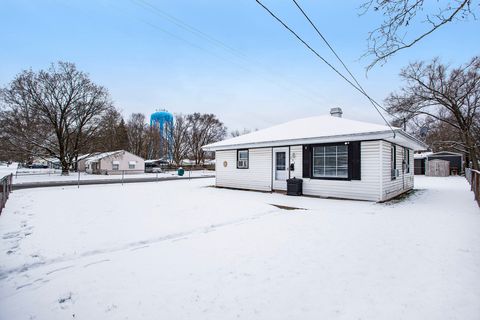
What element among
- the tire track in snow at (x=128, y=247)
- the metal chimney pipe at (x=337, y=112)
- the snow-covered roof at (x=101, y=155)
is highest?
the metal chimney pipe at (x=337, y=112)

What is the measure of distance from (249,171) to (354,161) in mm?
5724

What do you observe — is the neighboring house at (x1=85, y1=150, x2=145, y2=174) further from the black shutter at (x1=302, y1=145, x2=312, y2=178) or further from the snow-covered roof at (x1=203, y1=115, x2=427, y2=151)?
the black shutter at (x1=302, y1=145, x2=312, y2=178)

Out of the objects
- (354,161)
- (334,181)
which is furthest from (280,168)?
(354,161)

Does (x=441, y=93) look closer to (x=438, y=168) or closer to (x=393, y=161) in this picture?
(x=438, y=168)

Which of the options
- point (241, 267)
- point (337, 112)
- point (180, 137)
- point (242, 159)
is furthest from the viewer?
point (180, 137)

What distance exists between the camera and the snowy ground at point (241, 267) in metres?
2.65

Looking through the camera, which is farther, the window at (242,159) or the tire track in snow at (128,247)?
the window at (242,159)

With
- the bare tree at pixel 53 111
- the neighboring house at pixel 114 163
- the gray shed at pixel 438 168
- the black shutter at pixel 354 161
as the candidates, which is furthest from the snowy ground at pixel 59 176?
the gray shed at pixel 438 168

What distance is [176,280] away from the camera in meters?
3.28

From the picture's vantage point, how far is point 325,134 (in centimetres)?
1059

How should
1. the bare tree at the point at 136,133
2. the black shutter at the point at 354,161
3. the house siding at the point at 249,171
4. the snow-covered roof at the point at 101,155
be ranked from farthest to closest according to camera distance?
1. the bare tree at the point at 136,133
2. the snow-covered roof at the point at 101,155
3. the house siding at the point at 249,171
4. the black shutter at the point at 354,161

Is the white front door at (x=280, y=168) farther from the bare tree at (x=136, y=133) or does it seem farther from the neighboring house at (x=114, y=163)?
the bare tree at (x=136, y=133)

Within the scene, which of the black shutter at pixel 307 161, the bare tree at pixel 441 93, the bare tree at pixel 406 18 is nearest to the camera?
the bare tree at pixel 406 18

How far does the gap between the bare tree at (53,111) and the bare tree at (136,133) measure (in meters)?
20.2
